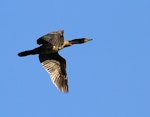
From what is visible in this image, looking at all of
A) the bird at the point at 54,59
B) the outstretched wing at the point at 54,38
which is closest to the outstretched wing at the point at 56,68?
the bird at the point at 54,59

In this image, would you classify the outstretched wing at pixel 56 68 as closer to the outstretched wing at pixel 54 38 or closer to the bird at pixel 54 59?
the bird at pixel 54 59

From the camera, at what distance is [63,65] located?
1053 inches

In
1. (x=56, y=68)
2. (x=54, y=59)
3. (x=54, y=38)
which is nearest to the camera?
(x=54, y=38)

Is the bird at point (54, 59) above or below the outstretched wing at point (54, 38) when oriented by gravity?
below

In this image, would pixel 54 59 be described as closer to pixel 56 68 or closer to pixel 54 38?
pixel 56 68

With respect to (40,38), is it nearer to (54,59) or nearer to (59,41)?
(59,41)

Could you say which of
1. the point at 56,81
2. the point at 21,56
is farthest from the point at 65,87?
the point at 21,56

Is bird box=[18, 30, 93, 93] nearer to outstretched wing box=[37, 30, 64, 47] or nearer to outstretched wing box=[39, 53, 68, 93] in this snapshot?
outstretched wing box=[39, 53, 68, 93]

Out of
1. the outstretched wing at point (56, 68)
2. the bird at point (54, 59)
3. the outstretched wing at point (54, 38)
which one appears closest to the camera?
the outstretched wing at point (54, 38)

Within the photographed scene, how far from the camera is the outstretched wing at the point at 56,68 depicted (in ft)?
85.6

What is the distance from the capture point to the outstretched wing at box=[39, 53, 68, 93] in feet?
85.6

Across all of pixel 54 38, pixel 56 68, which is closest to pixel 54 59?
pixel 56 68

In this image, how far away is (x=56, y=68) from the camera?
26594 millimetres

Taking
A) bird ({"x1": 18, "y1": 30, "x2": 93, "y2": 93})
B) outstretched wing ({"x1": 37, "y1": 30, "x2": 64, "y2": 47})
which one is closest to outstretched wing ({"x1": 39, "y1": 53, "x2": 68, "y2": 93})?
bird ({"x1": 18, "y1": 30, "x2": 93, "y2": 93})
